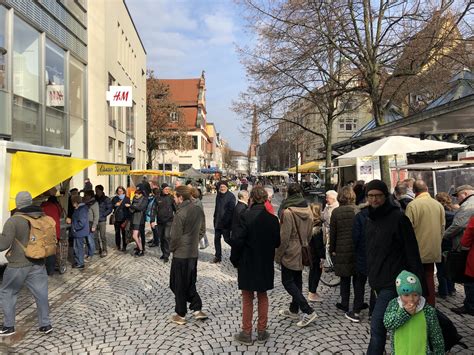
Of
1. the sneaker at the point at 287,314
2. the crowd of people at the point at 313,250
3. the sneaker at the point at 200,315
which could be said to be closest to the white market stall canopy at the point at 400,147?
the crowd of people at the point at 313,250

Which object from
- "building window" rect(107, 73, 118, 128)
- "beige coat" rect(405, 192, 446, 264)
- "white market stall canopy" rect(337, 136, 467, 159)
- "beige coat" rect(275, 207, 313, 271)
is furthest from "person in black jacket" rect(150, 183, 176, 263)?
"building window" rect(107, 73, 118, 128)

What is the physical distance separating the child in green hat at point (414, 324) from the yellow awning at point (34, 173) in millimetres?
6145

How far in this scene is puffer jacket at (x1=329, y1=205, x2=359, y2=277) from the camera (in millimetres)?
5527

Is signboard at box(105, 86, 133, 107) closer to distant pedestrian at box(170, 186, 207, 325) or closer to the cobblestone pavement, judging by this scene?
the cobblestone pavement

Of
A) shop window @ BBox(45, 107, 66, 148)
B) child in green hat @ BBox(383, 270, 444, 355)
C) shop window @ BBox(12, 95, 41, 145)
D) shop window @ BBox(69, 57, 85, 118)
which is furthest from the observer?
shop window @ BBox(69, 57, 85, 118)

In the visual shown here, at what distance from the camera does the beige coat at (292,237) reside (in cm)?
526

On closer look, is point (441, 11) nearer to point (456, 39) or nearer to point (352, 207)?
point (456, 39)

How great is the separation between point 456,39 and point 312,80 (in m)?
7.22

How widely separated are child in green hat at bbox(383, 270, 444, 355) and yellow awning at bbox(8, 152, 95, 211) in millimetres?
6145

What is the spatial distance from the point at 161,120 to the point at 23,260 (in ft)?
136

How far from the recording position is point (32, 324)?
18.2ft

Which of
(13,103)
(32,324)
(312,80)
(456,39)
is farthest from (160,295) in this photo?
(312,80)

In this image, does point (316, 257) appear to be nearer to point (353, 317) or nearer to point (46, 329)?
point (353, 317)

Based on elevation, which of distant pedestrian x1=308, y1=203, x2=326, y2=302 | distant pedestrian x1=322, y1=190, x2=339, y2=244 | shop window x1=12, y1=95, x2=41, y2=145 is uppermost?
shop window x1=12, y1=95, x2=41, y2=145
